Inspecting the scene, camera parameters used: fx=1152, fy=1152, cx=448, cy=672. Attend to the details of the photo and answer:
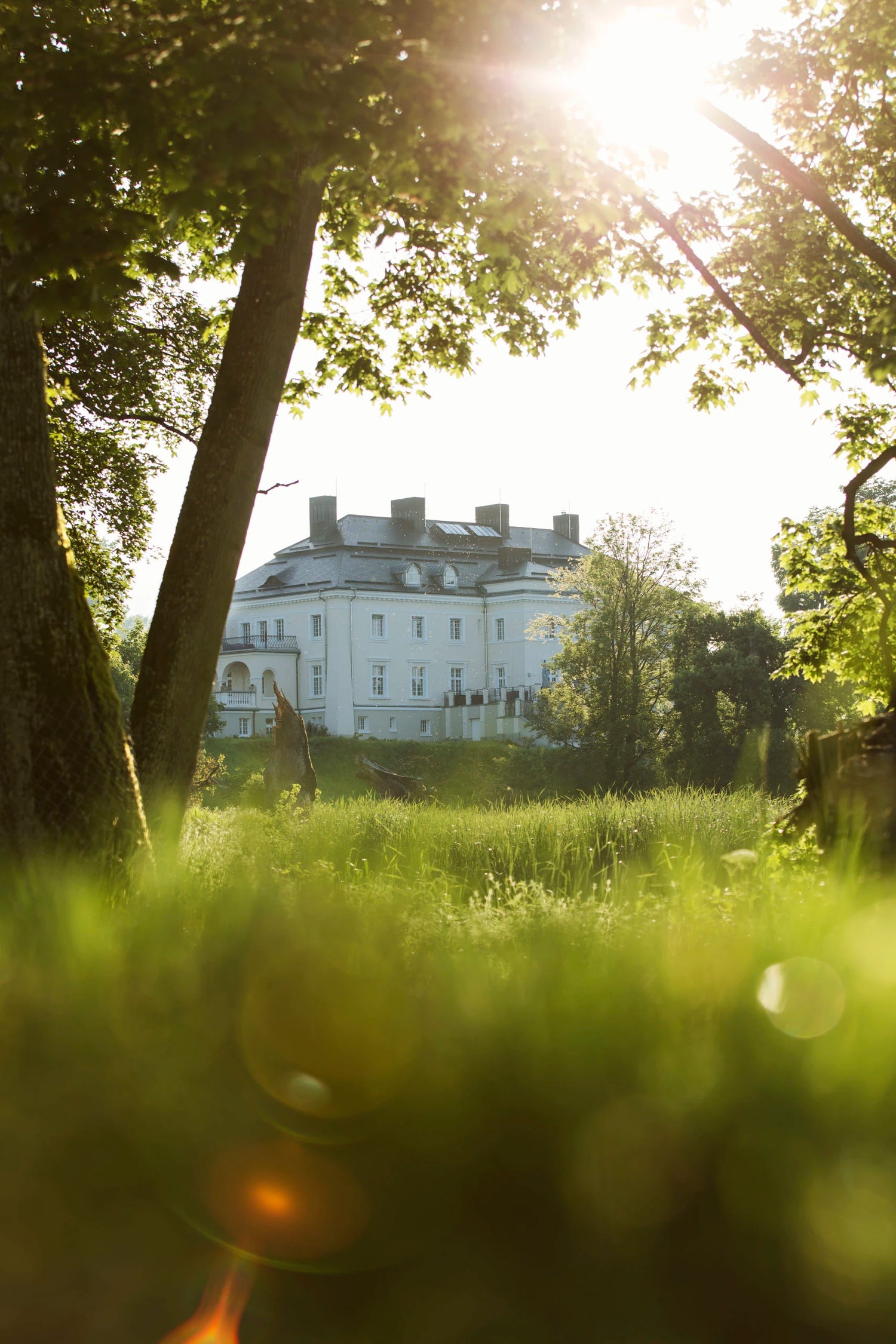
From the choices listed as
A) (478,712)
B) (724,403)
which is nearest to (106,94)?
(724,403)

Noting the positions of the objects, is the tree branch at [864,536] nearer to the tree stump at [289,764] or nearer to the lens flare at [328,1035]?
the lens flare at [328,1035]

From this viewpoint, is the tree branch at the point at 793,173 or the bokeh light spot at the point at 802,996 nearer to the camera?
the bokeh light spot at the point at 802,996

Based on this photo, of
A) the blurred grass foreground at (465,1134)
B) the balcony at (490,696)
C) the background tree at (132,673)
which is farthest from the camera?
the balcony at (490,696)

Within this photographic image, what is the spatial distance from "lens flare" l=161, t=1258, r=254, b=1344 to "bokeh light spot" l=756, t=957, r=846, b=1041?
1764 millimetres

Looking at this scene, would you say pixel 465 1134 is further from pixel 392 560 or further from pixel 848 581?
pixel 392 560

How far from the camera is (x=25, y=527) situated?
641cm

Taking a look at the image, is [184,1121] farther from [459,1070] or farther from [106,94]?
[106,94]

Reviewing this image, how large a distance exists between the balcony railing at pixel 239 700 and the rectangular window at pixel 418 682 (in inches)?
365

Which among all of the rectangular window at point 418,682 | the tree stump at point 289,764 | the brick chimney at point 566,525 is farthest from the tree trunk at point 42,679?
the brick chimney at point 566,525

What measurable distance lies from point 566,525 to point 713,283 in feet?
220

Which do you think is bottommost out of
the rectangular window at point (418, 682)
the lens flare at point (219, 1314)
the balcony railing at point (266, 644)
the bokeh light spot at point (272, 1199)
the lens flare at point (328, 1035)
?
the lens flare at point (219, 1314)

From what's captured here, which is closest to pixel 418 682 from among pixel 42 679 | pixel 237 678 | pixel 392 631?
pixel 392 631

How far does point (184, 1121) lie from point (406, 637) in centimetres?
6190

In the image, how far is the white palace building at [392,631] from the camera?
62.9 metres
